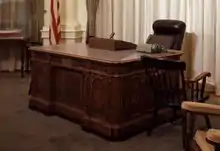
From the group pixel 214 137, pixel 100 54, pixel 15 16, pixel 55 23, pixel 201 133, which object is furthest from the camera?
pixel 15 16

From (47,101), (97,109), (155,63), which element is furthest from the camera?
(47,101)

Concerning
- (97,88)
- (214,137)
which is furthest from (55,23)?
(214,137)

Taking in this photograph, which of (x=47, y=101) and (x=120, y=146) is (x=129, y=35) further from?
(x=120, y=146)

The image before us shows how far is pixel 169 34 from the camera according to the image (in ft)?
17.1

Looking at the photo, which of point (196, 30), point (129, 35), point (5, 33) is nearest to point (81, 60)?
point (196, 30)

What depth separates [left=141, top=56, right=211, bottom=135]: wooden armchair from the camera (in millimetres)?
3549

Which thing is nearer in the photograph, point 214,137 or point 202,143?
point 214,137

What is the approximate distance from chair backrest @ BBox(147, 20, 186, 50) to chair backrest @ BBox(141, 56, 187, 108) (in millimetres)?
→ 984

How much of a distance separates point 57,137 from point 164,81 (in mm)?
1221

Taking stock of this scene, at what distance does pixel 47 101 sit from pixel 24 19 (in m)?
3.47

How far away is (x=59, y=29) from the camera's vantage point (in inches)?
272

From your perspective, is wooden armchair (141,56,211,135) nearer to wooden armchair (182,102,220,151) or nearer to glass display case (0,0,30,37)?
wooden armchair (182,102,220,151)

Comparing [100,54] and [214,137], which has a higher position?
[100,54]

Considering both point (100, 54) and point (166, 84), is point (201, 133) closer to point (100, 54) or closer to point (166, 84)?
point (166, 84)
